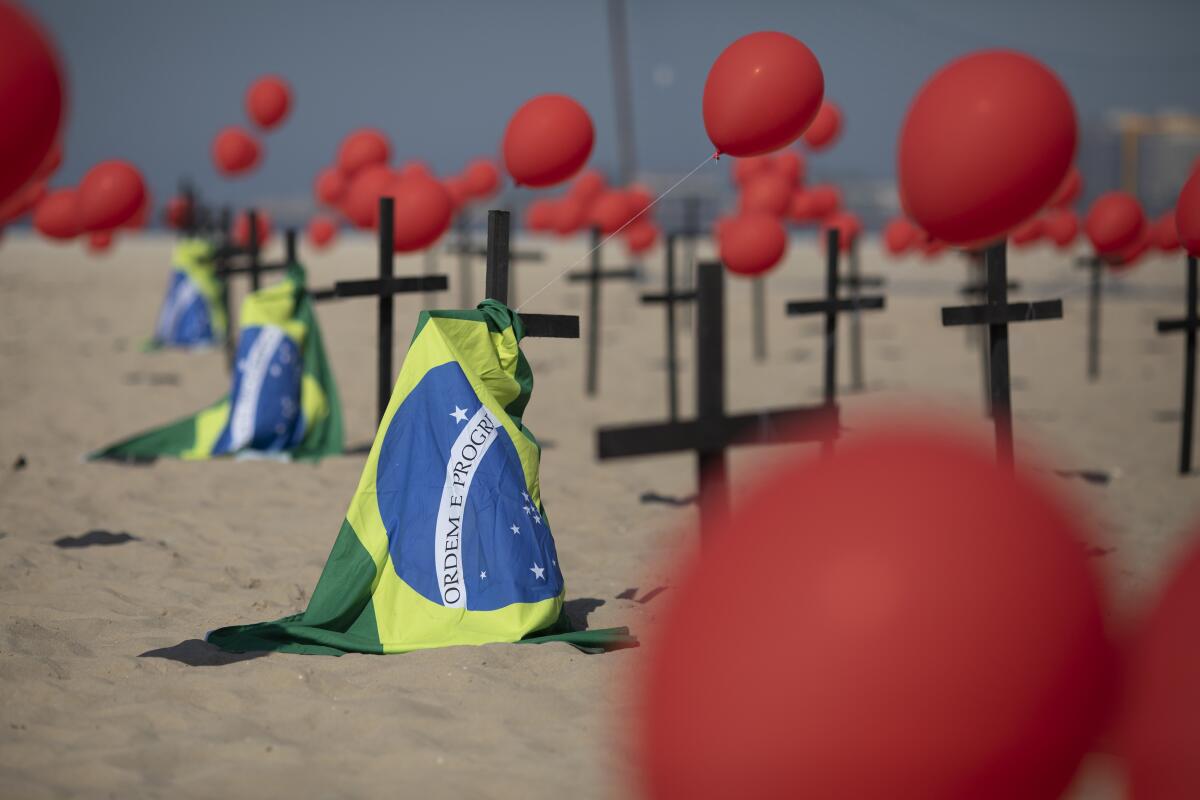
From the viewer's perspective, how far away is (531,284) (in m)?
24.5

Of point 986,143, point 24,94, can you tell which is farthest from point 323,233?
point 986,143

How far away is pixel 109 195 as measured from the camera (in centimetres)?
973

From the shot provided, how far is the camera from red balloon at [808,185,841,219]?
1434 cm

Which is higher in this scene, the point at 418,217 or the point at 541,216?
the point at 541,216

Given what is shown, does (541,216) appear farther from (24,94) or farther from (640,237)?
(24,94)

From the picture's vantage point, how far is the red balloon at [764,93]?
5.25m

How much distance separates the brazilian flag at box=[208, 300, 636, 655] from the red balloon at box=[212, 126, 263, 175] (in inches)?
424

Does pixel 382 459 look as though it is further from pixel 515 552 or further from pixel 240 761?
pixel 240 761

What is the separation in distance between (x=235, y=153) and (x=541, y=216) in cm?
760

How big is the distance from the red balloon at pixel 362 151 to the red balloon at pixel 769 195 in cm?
451

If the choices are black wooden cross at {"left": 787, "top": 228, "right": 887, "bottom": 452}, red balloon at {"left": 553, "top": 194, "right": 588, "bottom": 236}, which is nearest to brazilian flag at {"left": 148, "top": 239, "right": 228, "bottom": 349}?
red balloon at {"left": 553, "top": 194, "right": 588, "bottom": 236}

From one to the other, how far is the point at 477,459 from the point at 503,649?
30.5 inches

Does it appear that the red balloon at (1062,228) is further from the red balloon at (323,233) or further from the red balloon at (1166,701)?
the red balloon at (1166,701)

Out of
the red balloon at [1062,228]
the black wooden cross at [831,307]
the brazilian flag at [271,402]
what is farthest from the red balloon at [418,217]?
the red balloon at [1062,228]
